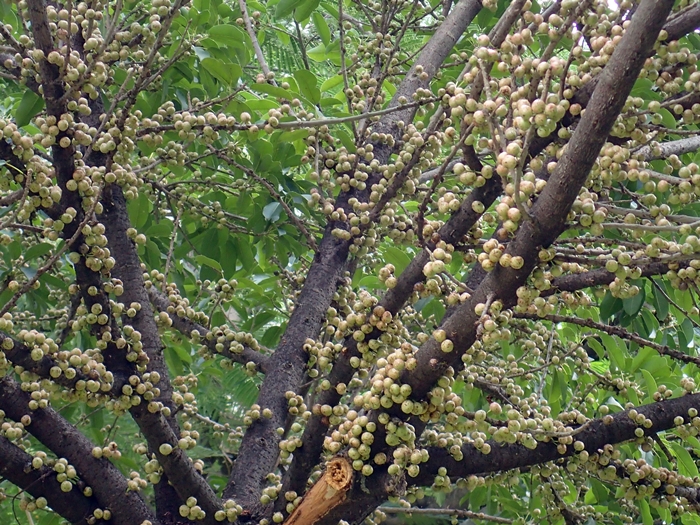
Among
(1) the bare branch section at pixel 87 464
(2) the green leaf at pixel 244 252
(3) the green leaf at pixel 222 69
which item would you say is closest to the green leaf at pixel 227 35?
(3) the green leaf at pixel 222 69

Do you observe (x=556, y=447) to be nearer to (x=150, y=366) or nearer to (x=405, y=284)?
(x=405, y=284)

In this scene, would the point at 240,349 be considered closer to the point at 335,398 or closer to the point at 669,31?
the point at 335,398

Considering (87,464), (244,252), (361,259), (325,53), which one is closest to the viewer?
(87,464)

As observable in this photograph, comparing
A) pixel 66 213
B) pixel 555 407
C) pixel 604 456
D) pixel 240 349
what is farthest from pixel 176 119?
pixel 555 407

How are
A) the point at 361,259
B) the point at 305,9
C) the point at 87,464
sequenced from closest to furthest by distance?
1. the point at 87,464
2. the point at 305,9
3. the point at 361,259

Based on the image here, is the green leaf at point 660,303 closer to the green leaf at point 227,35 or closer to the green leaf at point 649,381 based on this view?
the green leaf at point 649,381

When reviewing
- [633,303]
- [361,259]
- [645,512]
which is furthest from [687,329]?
[361,259]

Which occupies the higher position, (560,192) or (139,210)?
(139,210)

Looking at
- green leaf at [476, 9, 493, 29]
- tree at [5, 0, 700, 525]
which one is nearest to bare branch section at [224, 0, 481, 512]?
tree at [5, 0, 700, 525]

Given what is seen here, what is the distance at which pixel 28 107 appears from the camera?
8.62 ft

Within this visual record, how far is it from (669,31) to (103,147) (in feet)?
5.98

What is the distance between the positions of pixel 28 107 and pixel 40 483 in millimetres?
1382

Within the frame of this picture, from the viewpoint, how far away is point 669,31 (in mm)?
1795

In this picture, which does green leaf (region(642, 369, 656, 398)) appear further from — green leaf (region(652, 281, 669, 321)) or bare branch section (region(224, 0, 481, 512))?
bare branch section (region(224, 0, 481, 512))
